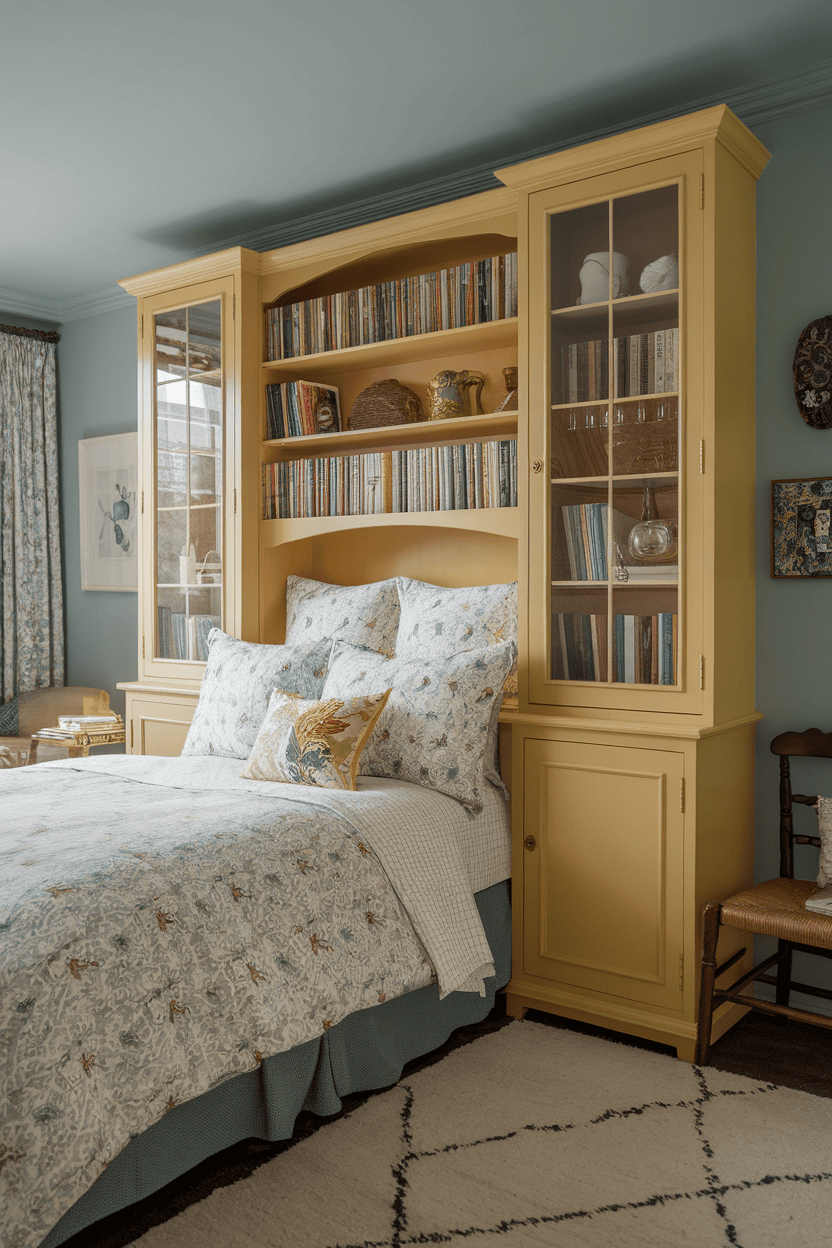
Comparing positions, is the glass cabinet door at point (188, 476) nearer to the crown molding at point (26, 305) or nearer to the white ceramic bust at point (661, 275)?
the crown molding at point (26, 305)

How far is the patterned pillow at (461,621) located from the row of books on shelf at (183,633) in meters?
0.92

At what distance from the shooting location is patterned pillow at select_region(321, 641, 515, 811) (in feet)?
8.88

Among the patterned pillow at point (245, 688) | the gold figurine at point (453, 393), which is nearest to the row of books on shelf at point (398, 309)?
the gold figurine at point (453, 393)

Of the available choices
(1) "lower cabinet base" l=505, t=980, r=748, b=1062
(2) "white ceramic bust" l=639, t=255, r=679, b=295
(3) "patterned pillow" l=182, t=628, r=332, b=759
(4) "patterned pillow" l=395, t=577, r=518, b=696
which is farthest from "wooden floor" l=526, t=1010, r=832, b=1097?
(2) "white ceramic bust" l=639, t=255, r=679, b=295

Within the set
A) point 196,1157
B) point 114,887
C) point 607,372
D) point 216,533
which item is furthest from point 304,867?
point 216,533

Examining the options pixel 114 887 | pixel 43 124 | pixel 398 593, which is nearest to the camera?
pixel 114 887

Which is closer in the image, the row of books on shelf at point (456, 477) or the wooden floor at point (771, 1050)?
the wooden floor at point (771, 1050)

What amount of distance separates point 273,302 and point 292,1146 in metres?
2.94

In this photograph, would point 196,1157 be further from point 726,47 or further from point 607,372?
point 726,47

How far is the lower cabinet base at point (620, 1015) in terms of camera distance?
260cm

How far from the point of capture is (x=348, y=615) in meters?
3.41

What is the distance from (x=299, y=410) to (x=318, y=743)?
155cm

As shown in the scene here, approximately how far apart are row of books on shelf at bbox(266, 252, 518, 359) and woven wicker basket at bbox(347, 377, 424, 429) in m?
0.18

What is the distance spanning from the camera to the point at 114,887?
1.86m
